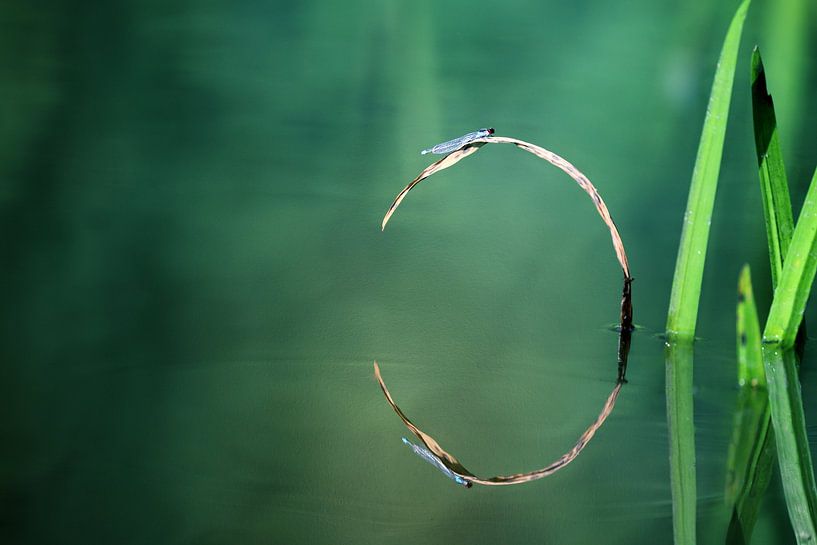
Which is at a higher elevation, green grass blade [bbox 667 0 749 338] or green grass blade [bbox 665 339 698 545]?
green grass blade [bbox 667 0 749 338]

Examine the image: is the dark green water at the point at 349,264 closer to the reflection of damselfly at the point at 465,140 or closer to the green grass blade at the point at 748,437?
the green grass blade at the point at 748,437

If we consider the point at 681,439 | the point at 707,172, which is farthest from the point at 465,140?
the point at 681,439

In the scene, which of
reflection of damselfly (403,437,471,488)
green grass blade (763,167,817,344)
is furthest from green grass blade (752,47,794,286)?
reflection of damselfly (403,437,471,488)

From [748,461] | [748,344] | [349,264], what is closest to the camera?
[748,461]

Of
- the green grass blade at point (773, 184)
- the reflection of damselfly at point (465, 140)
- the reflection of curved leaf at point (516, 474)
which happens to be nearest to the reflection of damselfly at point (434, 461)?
the reflection of curved leaf at point (516, 474)

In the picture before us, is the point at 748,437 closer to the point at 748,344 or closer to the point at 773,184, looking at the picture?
the point at 748,344

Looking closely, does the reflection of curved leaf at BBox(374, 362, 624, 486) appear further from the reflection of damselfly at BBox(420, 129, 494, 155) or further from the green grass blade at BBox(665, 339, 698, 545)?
the reflection of damselfly at BBox(420, 129, 494, 155)
